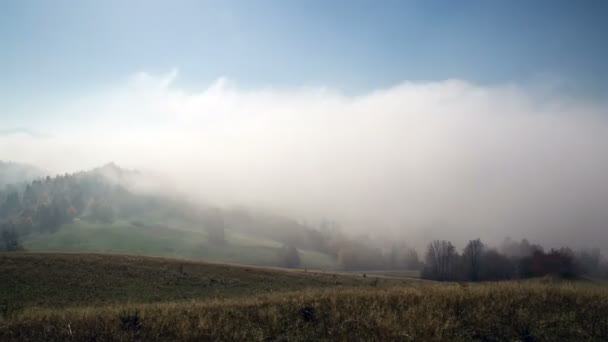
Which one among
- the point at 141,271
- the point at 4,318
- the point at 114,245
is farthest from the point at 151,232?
the point at 4,318

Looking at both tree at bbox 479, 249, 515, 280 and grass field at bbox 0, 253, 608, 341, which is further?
tree at bbox 479, 249, 515, 280

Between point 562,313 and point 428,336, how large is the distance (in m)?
5.12

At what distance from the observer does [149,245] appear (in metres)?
176

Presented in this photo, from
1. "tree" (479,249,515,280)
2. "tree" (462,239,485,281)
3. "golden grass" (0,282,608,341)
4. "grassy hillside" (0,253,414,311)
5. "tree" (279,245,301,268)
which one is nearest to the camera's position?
"golden grass" (0,282,608,341)

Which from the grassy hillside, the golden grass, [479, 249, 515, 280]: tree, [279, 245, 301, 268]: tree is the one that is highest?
the golden grass

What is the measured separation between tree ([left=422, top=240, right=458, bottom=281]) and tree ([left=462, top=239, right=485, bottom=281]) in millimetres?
3949

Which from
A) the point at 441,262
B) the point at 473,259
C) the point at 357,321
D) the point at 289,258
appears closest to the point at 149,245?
the point at 289,258

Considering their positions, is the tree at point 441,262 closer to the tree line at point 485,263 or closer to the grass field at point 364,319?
the tree line at point 485,263

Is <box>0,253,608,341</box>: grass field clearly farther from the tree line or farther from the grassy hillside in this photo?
the tree line

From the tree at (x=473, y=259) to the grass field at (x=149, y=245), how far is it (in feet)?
264

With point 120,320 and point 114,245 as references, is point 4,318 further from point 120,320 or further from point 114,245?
point 114,245

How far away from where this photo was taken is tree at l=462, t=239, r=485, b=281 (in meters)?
107

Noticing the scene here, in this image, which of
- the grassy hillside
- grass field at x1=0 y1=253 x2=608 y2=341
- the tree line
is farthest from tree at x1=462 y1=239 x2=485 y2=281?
grass field at x1=0 y1=253 x2=608 y2=341

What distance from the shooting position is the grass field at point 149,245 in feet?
538
